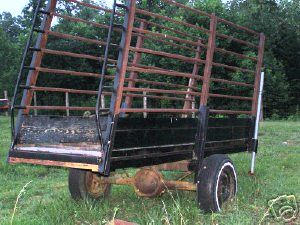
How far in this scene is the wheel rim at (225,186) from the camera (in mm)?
5169

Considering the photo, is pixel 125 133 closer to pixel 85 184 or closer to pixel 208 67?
pixel 208 67

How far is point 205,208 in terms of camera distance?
4.91 metres

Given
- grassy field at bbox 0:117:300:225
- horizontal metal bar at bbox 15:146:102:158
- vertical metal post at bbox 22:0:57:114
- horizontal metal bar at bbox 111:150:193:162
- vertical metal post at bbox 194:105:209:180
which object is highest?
vertical metal post at bbox 22:0:57:114

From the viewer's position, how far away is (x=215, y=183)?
4.95m

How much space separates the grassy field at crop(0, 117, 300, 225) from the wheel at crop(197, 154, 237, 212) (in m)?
0.11

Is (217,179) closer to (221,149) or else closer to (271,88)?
(221,149)

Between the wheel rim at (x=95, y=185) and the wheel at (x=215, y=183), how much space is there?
1339 millimetres

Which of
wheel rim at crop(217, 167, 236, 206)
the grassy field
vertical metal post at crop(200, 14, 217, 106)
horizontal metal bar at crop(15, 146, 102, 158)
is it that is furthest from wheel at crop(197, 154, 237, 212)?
horizontal metal bar at crop(15, 146, 102, 158)

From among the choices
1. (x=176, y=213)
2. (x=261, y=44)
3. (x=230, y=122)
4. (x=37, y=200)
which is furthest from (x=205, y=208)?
(x=261, y=44)

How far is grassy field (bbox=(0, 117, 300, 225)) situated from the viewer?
183 inches

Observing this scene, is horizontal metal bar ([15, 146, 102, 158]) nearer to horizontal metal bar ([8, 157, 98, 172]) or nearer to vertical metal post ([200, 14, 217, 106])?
horizontal metal bar ([8, 157, 98, 172])


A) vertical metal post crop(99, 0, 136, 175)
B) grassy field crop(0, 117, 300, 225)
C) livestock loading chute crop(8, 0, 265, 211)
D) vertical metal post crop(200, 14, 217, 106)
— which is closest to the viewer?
vertical metal post crop(99, 0, 136, 175)

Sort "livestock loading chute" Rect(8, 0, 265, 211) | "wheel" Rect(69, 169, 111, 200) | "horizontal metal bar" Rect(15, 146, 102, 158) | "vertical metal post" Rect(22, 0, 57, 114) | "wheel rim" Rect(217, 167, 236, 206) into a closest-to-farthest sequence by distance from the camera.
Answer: "livestock loading chute" Rect(8, 0, 265, 211), "horizontal metal bar" Rect(15, 146, 102, 158), "vertical metal post" Rect(22, 0, 57, 114), "wheel rim" Rect(217, 167, 236, 206), "wheel" Rect(69, 169, 111, 200)

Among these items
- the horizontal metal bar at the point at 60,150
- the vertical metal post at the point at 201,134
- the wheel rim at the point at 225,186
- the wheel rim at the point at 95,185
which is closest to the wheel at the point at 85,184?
the wheel rim at the point at 95,185
